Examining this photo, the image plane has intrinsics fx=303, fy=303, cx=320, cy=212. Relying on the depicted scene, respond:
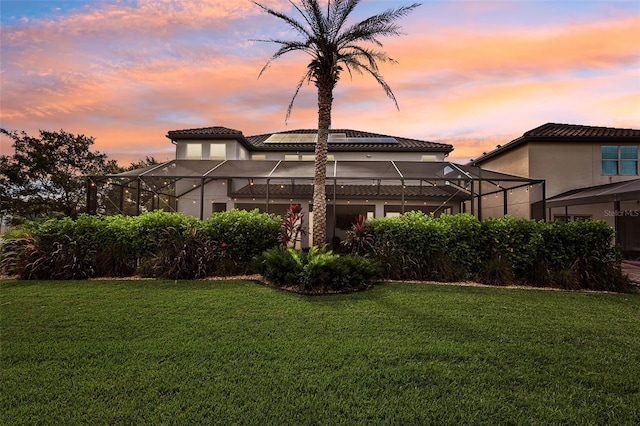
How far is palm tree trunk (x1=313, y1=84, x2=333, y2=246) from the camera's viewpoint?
9031mm

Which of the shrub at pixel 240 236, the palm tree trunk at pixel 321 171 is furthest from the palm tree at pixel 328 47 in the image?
the shrub at pixel 240 236

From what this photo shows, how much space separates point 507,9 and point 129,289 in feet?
41.9

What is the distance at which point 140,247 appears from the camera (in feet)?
27.1

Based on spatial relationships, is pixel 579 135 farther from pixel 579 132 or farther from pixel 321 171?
pixel 321 171

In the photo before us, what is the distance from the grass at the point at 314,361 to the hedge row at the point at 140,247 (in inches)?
85.7

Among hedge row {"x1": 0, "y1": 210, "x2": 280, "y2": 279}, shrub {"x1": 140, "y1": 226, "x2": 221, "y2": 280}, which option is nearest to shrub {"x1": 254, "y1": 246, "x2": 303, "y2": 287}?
hedge row {"x1": 0, "y1": 210, "x2": 280, "y2": 279}

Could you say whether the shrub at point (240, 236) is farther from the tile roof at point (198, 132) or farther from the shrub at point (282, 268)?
the tile roof at point (198, 132)

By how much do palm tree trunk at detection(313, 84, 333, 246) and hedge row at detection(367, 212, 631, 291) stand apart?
1942mm

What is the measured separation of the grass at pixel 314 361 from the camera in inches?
94.4

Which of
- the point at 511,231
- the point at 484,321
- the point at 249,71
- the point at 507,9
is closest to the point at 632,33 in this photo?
the point at 507,9

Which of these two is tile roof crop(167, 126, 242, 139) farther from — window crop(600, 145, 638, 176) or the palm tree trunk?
window crop(600, 145, 638, 176)

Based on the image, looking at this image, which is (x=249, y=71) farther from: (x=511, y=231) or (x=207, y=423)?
(x=207, y=423)

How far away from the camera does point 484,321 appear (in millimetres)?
4684

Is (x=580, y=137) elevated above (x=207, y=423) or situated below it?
above
